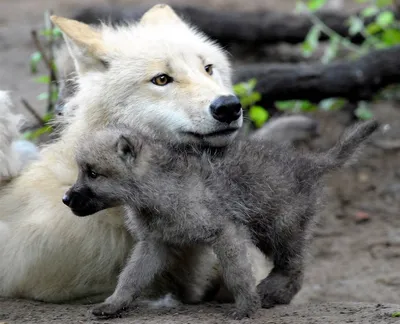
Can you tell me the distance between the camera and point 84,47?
4902 millimetres

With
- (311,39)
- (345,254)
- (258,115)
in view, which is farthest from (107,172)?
(311,39)

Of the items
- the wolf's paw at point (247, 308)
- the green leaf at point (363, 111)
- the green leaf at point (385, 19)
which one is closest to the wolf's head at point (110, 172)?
the wolf's paw at point (247, 308)

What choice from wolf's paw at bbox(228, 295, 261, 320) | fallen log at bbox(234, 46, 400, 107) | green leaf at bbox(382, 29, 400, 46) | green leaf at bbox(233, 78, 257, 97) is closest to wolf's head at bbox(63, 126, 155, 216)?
wolf's paw at bbox(228, 295, 261, 320)

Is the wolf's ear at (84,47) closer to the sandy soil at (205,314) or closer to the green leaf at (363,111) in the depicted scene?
the sandy soil at (205,314)

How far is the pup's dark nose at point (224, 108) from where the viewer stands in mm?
4375

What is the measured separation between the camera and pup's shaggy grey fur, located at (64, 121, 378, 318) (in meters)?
4.29

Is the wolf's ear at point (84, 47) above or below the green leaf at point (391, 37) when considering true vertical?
above

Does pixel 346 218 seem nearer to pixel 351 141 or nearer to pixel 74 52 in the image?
pixel 351 141

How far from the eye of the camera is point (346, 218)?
829 centimetres

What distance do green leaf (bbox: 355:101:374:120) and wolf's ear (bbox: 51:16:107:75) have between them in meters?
5.04

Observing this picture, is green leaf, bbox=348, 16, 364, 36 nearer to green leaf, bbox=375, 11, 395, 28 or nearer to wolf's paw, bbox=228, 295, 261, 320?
green leaf, bbox=375, 11, 395, 28

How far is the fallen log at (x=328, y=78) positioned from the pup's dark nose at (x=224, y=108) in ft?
13.7

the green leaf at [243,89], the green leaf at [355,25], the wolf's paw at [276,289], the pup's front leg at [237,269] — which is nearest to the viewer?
the pup's front leg at [237,269]

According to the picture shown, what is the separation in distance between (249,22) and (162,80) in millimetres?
6677
